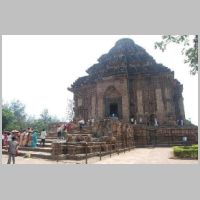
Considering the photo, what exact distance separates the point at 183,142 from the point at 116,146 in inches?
358

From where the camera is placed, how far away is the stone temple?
89.8 feet

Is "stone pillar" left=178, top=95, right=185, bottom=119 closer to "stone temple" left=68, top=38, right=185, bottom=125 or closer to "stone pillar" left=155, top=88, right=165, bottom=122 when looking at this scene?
"stone temple" left=68, top=38, right=185, bottom=125

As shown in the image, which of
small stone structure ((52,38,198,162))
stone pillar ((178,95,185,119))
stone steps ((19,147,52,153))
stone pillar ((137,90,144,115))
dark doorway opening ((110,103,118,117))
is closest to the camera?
stone steps ((19,147,52,153))

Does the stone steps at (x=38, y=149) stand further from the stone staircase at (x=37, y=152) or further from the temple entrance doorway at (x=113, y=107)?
the temple entrance doorway at (x=113, y=107)

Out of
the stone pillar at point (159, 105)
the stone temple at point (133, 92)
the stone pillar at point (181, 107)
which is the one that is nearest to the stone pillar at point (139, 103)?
the stone temple at point (133, 92)

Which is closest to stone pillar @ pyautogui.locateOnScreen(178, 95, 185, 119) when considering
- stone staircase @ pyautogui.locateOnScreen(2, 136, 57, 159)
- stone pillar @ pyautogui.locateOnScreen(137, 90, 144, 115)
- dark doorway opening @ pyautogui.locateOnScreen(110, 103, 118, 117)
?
stone pillar @ pyautogui.locateOnScreen(137, 90, 144, 115)

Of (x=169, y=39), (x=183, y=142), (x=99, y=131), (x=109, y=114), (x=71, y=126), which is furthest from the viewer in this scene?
(x=109, y=114)

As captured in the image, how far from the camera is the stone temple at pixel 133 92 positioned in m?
27.4

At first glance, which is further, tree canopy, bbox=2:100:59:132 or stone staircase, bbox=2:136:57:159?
tree canopy, bbox=2:100:59:132

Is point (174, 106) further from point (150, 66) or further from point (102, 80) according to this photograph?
point (102, 80)

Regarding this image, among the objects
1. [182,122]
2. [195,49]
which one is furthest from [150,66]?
[195,49]

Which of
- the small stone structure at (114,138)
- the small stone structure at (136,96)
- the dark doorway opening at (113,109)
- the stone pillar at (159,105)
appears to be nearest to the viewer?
the small stone structure at (114,138)

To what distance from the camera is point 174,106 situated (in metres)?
28.5

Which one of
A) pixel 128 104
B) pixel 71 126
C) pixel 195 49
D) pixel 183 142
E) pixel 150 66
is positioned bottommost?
pixel 183 142
